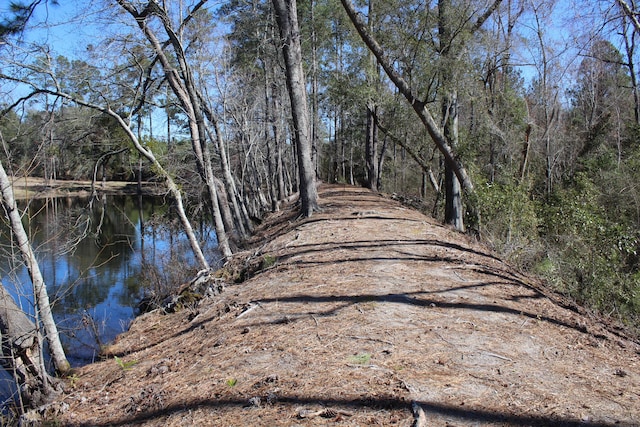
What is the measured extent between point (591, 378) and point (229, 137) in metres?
17.5

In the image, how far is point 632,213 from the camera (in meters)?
11.2

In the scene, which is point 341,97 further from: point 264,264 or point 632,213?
point 264,264

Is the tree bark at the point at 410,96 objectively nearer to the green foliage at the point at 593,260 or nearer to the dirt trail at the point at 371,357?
the green foliage at the point at 593,260

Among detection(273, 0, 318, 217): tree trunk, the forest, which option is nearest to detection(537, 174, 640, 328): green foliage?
the forest

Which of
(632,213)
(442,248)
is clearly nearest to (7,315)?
(442,248)

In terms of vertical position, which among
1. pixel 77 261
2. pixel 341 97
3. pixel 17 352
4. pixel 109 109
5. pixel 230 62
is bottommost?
pixel 77 261

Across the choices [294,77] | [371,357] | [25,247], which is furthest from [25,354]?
[294,77]

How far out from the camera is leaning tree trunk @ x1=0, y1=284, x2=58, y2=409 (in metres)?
3.92

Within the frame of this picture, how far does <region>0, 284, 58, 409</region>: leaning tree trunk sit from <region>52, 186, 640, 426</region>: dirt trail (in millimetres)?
290

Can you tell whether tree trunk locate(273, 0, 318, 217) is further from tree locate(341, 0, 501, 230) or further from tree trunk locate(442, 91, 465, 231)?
tree trunk locate(442, 91, 465, 231)

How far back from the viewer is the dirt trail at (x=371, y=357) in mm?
2824

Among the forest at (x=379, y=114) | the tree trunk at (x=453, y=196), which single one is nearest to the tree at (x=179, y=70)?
the forest at (x=379, y=114)

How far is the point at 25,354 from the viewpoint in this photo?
13.2ft

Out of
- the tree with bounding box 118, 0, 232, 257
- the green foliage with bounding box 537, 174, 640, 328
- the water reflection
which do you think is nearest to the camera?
the green foliage with bounding box 537, 174, 640, 328
